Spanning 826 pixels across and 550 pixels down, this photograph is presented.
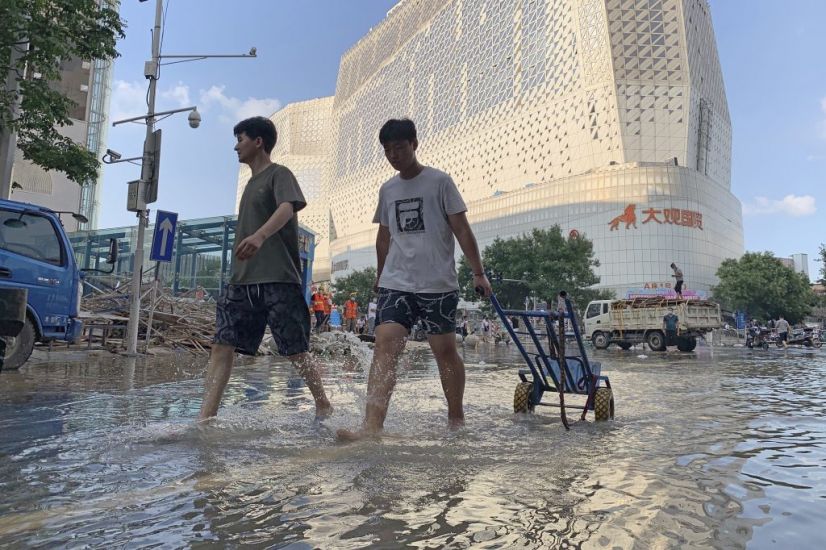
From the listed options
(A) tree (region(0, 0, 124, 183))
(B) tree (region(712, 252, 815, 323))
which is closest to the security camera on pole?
(A) tree (region(0, 0, 124, 183))

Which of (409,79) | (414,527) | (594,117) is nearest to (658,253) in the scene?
(594,117)

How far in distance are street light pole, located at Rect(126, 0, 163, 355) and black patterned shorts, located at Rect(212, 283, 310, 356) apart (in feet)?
23.7

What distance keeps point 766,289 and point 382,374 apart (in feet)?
187

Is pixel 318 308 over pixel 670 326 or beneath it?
over

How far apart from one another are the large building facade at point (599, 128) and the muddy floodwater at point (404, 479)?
57.2m

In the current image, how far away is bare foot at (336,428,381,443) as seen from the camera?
2738mm

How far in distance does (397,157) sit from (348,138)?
11785 cm

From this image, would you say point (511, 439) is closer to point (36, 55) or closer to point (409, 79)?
point (36, 55)


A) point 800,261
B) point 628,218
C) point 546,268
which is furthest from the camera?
point 800,261

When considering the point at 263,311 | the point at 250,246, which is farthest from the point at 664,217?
the point at 250,246

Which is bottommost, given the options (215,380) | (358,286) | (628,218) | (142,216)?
(215,380)

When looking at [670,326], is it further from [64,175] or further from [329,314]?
[64,175]

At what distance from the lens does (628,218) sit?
63281 millimetres

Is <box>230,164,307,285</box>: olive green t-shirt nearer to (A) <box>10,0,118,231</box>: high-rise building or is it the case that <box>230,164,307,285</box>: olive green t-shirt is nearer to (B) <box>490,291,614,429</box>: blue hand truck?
(B) <box>490,291,614,429</box>: blue hand truck
